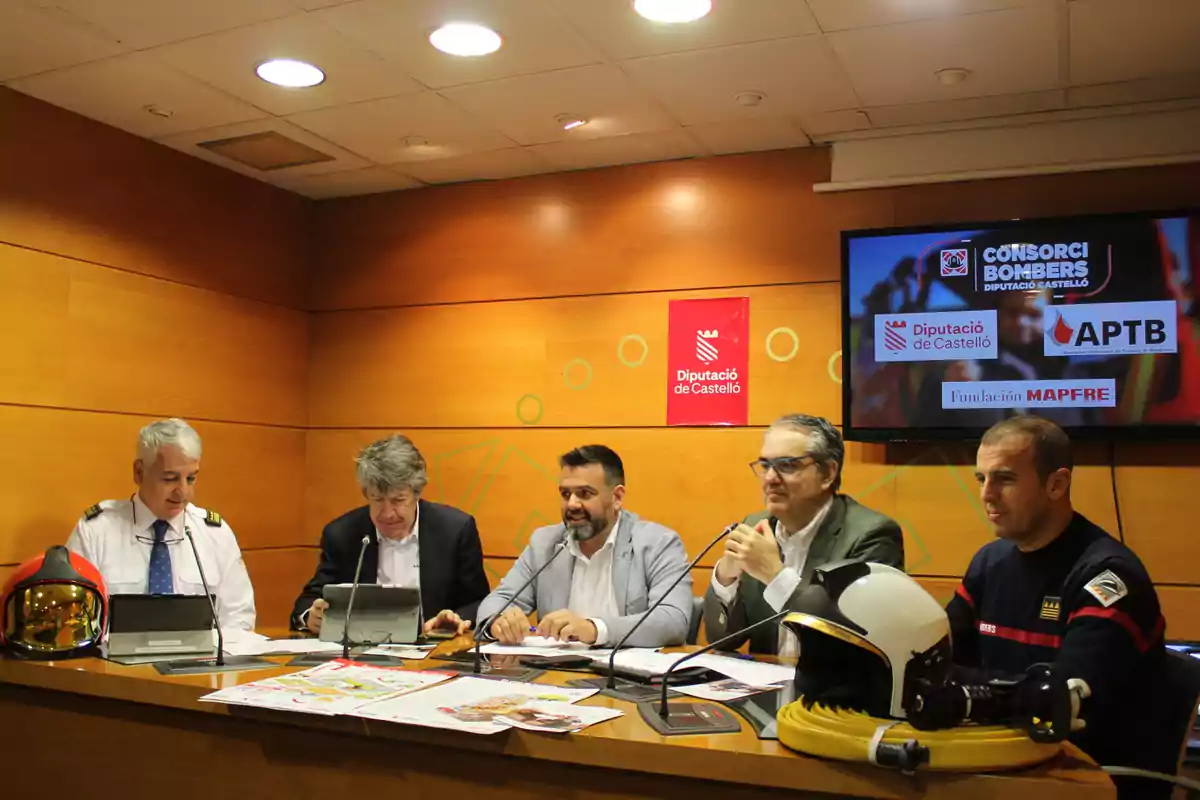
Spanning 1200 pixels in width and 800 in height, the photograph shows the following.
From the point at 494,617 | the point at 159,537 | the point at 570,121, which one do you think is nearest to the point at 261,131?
the point at 570,121

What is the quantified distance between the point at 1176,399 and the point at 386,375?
344 cm

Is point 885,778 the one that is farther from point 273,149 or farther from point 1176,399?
point 273,149

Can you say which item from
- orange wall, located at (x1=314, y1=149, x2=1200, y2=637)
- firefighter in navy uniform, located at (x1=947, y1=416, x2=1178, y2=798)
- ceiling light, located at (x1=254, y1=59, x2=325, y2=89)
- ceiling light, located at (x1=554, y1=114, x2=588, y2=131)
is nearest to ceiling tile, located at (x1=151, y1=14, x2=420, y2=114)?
ceiling light, located at (x1=254, y1=59, x2=325, y2=89)

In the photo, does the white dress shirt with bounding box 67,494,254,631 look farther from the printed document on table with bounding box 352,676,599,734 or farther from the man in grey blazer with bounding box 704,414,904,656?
the man in grey blazer with bounding box 704,414,904,656

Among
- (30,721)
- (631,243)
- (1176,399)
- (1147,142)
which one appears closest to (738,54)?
(631,243)

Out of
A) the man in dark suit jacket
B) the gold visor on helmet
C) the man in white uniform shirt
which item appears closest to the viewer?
the gold visor on helmet

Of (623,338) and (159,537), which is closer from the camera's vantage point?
(159,537)

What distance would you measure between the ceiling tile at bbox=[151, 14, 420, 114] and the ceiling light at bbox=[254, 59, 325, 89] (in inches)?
1.2

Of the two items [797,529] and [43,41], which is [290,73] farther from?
[797,529]

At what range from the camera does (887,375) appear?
4.00 m

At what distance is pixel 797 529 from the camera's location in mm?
3098

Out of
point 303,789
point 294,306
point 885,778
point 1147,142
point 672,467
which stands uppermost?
point 1147,142

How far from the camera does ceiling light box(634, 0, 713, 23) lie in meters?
3.04

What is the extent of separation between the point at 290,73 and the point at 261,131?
68cm
